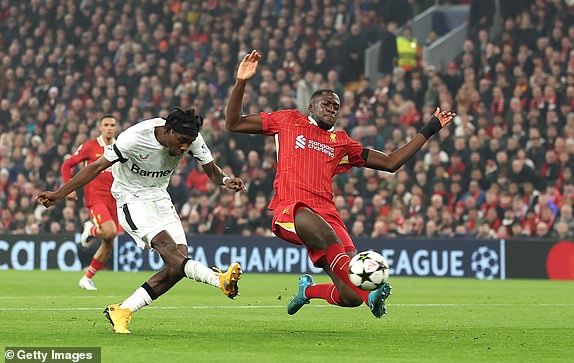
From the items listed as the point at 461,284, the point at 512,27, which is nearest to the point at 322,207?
the point at 461,284

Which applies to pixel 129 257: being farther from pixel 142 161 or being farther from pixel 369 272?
pixel 369 272

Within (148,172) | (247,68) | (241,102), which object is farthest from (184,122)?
(148,172)

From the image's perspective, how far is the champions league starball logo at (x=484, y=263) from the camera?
22500mm


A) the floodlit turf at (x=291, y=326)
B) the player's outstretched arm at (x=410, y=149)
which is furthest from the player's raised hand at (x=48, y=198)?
the player's outstretched arm at (x=410, y=149)

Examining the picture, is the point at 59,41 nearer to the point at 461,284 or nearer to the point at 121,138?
the point at 461,284

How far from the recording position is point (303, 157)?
35.7 feet

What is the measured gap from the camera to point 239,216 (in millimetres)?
24469

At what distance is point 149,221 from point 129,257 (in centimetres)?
1416

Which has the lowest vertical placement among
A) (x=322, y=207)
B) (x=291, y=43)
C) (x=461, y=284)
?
(x=461, y=284)

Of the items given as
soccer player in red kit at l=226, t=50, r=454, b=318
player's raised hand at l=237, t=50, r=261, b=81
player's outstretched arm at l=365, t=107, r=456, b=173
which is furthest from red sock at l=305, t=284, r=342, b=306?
player's raised hand at l=237, t=50, r=261, b=81

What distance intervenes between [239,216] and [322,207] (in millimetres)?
13713

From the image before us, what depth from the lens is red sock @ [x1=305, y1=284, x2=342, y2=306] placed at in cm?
1079

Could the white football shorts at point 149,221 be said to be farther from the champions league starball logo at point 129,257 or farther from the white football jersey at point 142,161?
the champions league starball logo at point 129,257

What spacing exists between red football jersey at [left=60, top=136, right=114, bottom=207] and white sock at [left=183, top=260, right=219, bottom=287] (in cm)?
738
